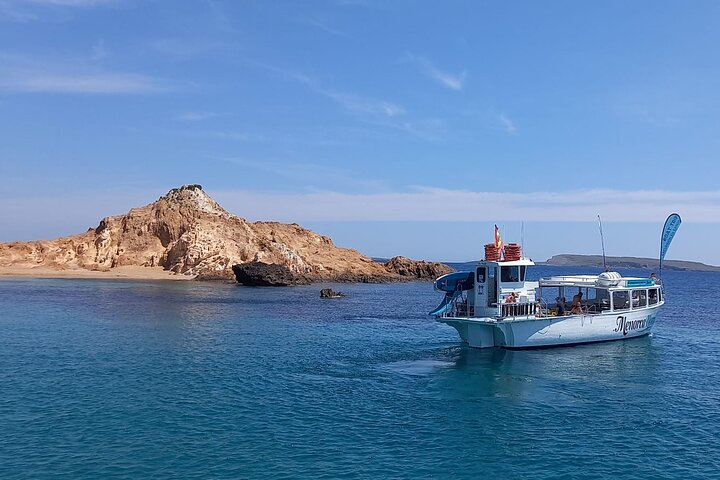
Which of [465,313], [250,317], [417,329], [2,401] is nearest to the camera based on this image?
[2,401]

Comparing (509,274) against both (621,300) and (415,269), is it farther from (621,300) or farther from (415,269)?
(415,269)

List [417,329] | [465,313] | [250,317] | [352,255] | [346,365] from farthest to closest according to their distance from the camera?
[352,255]
[250,317]
[417,329]
[465,313]
[346,365]

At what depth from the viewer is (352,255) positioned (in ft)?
488

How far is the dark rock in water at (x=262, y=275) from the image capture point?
10488 centimetres

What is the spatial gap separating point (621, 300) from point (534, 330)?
12.1m

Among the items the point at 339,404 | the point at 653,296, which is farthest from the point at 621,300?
the point at 339,404

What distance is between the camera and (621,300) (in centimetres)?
5041

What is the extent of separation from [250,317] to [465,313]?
25158 millimetres

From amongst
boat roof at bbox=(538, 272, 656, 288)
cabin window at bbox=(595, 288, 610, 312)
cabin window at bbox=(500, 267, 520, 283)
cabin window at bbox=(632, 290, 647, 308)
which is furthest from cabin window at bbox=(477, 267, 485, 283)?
cabin window at bbox=(632, 290, 647, 308)

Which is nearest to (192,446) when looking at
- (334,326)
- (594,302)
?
(334,326)

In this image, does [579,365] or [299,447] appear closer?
[299,447]

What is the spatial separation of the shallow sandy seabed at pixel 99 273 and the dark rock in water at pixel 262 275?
40.0 ft

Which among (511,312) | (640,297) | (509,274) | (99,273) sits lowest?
(511,312)

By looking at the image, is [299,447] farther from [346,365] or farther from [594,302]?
[594,302]
